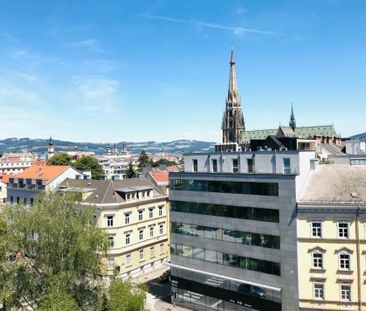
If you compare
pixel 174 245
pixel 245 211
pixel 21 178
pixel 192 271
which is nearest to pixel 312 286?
pixel 245 211

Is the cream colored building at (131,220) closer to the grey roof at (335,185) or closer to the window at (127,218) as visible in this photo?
the window at (127,218)

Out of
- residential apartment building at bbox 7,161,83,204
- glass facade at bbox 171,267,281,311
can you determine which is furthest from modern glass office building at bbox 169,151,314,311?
residential apartment building at bbox 7,161,83,204

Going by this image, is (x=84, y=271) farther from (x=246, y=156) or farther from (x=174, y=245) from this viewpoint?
(x=246, y=156)

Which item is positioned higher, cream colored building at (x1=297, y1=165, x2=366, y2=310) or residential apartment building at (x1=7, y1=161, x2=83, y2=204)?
residential apartment building at (x1=7, y1=161, x2=83, y2=204)

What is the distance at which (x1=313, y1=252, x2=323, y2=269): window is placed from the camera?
1494 inches

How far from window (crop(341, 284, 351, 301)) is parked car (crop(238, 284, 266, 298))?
25.7 ft

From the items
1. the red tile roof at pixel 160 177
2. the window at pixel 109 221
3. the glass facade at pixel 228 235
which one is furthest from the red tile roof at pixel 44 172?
the glass facade at pixel 228 235

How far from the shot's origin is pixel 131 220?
58.1 meters

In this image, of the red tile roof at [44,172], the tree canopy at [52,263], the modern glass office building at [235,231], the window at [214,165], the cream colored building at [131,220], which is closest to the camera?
the tree canopy at [52,263]

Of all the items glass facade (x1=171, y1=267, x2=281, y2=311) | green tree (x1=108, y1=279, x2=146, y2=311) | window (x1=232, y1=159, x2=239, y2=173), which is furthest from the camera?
window (x1=232, y1=159, x2=239, y2=173)

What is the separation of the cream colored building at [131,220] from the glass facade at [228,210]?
11.0 m

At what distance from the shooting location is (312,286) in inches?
1501

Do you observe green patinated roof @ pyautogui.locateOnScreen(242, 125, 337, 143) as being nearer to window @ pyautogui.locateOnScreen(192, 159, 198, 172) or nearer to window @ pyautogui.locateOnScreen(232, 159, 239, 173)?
window @ pyautogui.locateOnScreen(192, 159, 198, 172)

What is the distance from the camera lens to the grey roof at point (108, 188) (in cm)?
5708
